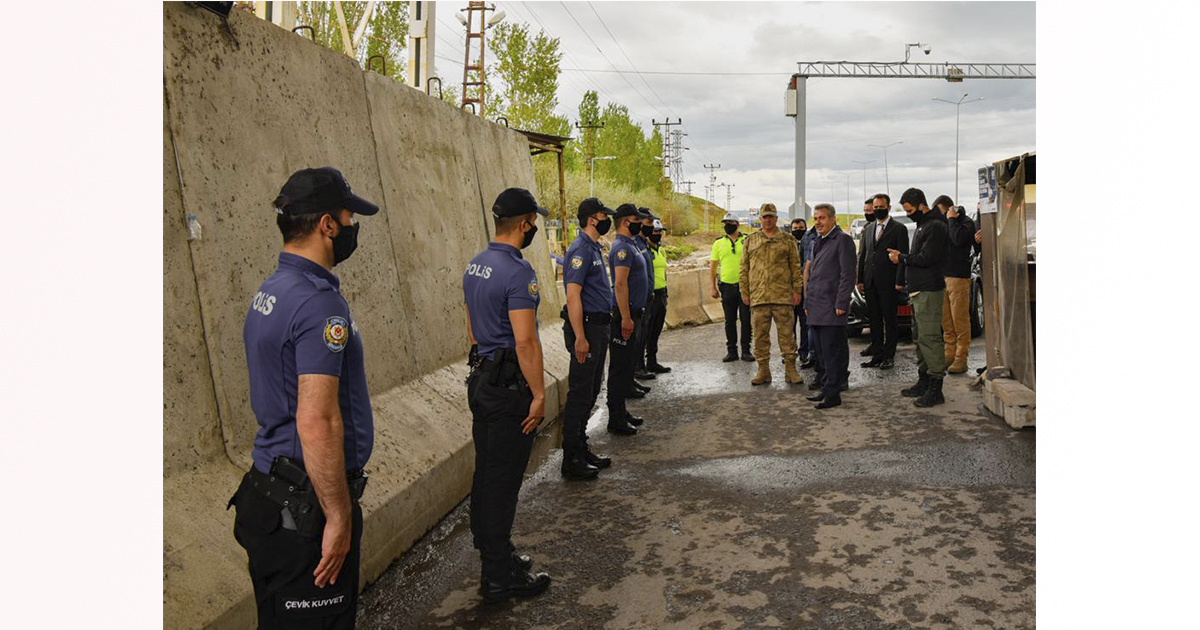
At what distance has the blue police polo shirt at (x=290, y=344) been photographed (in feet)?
Result: 8.50

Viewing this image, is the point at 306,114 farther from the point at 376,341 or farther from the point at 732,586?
the point at 732,586

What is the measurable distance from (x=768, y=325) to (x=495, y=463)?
240 inches

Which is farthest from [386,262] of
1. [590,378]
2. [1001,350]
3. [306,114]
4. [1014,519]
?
[1001,350]

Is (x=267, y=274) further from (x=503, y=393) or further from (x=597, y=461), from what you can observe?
(x=597, y=461)

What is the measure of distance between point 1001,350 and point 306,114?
6717mm

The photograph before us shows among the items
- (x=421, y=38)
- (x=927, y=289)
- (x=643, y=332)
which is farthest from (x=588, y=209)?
(x=421, y=38)

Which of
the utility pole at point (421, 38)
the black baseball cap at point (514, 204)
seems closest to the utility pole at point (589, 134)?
the utility pole at point (421, 38)

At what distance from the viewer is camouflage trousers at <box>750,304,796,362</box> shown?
32.0ft

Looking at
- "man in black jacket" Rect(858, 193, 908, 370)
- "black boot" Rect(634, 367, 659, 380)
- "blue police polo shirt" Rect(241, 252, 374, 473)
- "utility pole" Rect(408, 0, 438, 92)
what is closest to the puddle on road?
"man in black jacket" Rect(858, 193, 908, 370)

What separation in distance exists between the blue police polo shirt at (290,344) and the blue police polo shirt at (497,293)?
1.57m

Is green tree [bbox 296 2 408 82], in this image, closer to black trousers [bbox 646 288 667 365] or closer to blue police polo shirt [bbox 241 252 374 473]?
black trousers [bbox 646 288 667 365]

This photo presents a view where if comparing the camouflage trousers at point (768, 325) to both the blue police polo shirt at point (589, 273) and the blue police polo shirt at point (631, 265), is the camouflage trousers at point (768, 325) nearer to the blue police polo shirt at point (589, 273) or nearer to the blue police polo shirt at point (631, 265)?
the blue police polo shirt at point (631, 265)

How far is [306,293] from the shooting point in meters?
2.62

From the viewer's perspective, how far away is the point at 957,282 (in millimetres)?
9906
